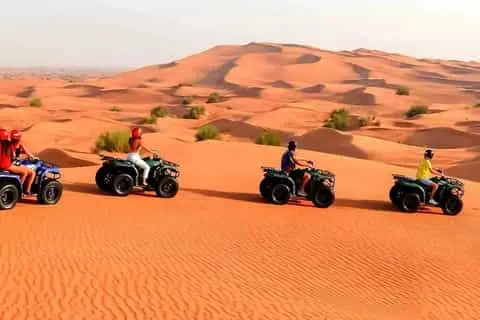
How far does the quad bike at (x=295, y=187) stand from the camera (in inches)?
488

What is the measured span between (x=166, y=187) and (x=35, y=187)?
2.66 meters

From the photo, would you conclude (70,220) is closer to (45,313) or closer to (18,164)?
(18,164)

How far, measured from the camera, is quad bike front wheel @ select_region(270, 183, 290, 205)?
40.6 ft

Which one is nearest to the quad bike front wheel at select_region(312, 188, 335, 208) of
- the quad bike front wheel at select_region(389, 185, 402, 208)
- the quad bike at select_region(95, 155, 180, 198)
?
the quad bike front wheel at select_region(389, 185, 402, 208)

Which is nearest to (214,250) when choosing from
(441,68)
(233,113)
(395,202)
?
(395,202)

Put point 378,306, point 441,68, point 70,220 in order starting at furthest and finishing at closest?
point 441,68 → point 70,220 → point 378,306

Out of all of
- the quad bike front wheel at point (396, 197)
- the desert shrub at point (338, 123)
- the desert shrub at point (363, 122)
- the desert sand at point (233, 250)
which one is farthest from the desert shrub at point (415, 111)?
the quad bike front wheel at point (396, 197)

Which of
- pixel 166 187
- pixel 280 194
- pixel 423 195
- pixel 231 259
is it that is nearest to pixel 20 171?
pixel 166 187

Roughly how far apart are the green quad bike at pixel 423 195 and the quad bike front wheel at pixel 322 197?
4.43 ft

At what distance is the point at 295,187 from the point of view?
12.5m

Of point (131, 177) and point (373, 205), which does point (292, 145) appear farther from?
point (131, 177)

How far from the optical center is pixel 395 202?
42.0 ft

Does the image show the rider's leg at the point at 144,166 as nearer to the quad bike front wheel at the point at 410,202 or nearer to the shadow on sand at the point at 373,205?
the shadow on sand at the point at 373,205

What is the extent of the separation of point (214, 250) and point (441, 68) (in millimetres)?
83430
